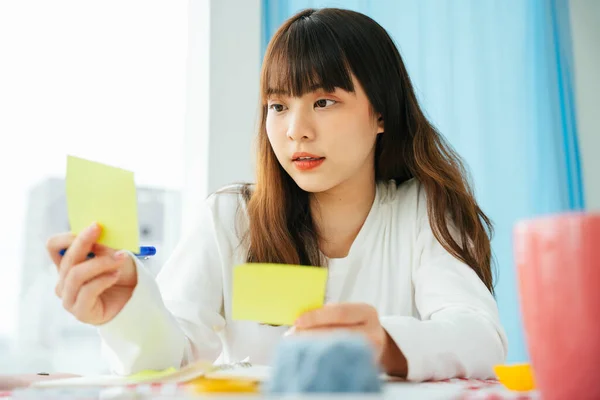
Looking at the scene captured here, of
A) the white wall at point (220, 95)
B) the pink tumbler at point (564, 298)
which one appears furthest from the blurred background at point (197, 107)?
the pink tumbler at point (564, 298)

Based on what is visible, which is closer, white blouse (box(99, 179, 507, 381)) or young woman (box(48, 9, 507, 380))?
white blouse (box(99, 179, 507, 381))

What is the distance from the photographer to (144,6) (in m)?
2.56

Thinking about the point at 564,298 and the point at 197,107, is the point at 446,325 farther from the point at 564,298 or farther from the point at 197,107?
the point at 197,107

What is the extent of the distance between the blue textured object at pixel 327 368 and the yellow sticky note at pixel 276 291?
0.21 meters

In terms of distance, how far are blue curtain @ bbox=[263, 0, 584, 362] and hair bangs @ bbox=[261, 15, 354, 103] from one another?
147cm

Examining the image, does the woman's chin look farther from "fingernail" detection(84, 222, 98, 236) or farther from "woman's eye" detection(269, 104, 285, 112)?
"fingernail" detection(84, 222, 98, 236)

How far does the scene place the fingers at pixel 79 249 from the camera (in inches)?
29.1

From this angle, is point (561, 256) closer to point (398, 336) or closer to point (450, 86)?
point (398, 336)

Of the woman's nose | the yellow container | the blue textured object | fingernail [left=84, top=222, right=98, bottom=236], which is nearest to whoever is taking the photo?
the blue textured object

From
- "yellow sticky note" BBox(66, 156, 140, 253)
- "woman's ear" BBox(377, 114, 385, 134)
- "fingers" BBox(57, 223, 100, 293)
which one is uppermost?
"woman's ear" BBox(377, 114, 385, 134)

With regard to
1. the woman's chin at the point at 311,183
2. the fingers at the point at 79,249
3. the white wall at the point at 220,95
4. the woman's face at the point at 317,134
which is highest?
the white wall at the point at 220,95

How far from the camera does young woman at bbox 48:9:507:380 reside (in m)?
1.13

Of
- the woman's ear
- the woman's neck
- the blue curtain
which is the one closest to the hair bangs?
the woman's ear

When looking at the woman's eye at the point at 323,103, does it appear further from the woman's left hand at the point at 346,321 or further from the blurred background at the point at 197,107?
the blurred background at the point at 197,107
